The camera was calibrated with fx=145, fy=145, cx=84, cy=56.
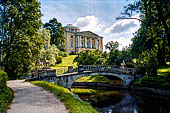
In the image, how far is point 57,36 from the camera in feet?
172

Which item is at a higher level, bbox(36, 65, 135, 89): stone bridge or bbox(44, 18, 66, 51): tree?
bbox(44, 18, 66, 51): tree

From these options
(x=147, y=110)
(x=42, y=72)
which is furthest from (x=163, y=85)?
(x=42, y=72)

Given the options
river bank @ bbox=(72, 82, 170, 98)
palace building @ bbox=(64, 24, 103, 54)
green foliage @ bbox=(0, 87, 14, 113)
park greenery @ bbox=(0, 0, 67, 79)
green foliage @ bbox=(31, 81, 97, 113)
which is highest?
palace building @ bbox=(64, 24, 103, 54)

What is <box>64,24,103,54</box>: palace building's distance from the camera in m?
63.6

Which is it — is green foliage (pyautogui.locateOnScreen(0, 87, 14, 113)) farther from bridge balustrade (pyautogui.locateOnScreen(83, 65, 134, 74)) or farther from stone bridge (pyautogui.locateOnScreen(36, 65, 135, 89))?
bridge balustrade (pyautogui.locateOnScreen(83, 65, 134, 74))

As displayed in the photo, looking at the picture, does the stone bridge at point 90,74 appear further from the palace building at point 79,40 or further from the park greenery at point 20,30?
the palace building at point 79,40

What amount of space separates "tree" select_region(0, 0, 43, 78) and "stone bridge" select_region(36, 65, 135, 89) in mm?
4268

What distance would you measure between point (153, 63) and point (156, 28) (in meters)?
5.17

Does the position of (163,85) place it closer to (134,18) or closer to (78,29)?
(134,18)

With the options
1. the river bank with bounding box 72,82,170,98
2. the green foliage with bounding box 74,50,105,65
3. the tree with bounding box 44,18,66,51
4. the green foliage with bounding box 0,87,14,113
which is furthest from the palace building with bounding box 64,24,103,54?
the green foliage with bounding box 0,87,14,113

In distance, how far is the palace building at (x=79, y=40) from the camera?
209 feet

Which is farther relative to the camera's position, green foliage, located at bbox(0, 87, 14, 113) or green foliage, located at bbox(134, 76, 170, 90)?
green foliage, located at bbox(134, 76, 170, 90)

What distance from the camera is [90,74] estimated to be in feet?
71.7

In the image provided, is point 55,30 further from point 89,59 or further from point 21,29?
point 21,29
